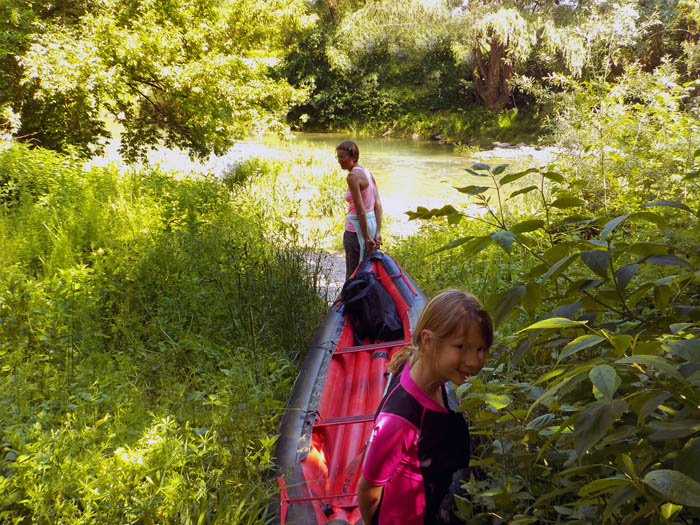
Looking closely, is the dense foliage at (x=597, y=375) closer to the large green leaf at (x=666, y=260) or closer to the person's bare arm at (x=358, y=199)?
the large green leaf at (x=666, y=260)

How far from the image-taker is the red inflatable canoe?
2299 millimetres

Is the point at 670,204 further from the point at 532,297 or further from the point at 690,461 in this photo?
the point at 690,461

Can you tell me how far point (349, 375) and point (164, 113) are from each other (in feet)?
25.7

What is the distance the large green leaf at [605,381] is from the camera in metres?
0.71

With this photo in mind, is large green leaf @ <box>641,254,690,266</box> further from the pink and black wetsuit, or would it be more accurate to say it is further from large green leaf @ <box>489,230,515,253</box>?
the pink and black wetsuit

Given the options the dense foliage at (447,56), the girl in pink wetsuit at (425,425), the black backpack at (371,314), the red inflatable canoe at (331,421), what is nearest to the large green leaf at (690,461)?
the girl in pink wetsuit at (425,425)

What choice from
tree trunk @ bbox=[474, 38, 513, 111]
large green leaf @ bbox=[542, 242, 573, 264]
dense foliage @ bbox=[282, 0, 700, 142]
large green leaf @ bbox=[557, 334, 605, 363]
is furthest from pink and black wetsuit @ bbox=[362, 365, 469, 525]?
tree trunk @ bbox=[474, 38, 513, 111]

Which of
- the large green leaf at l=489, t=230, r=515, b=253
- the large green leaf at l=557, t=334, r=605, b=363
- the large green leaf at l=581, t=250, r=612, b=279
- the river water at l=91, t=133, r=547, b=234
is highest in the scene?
the large green leaf at l=489, t=230, r=515, b=253

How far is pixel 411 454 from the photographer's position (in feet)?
5.20

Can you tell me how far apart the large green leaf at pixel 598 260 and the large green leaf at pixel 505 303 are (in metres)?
0.18

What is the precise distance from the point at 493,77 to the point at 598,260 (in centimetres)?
2557

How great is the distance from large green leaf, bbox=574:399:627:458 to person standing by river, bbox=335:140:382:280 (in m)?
3.92

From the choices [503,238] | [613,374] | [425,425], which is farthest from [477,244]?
[425,425]

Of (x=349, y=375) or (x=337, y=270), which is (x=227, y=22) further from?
(x=349, y=375)
